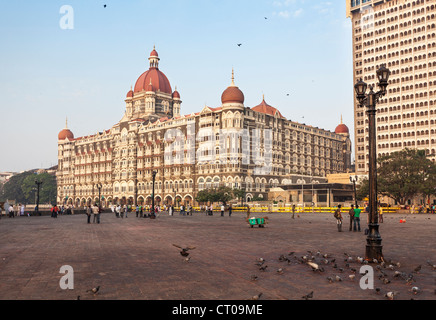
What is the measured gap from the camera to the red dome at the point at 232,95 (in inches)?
3364

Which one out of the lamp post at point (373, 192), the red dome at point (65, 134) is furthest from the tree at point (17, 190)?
the lamp post at point (373, 192)

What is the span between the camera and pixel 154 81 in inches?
4537

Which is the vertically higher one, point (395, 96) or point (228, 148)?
point (395, 96)

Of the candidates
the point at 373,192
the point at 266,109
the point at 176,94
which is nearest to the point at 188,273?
the point at 373,192

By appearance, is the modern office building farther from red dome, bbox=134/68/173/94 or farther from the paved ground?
the paved ground

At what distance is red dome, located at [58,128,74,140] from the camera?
13300 centimetres

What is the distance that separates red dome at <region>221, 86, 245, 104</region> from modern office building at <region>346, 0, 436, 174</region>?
38.2m

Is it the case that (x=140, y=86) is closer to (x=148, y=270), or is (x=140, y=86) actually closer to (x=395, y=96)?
(x=395, y=96)

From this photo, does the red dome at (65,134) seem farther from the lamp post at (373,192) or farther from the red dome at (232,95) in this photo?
the lamp post at (373,192)

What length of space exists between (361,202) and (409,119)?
34.1 metres
